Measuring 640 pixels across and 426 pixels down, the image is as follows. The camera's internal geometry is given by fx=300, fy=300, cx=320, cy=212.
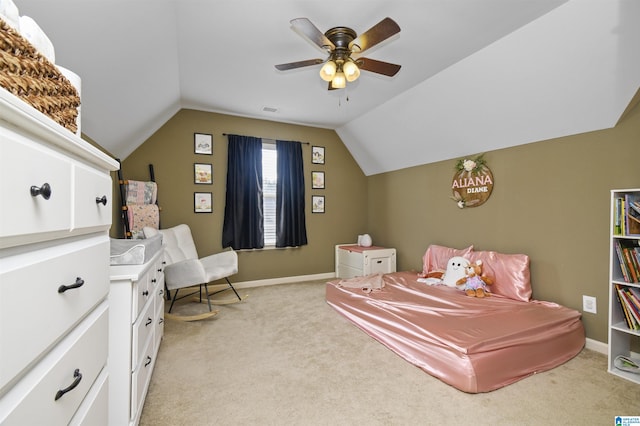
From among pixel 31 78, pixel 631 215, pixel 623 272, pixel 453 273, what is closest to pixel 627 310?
pixel 623 272

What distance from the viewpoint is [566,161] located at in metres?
2.61

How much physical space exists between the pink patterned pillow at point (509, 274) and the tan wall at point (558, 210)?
153 mm

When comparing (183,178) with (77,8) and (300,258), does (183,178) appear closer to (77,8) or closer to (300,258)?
(300,258)

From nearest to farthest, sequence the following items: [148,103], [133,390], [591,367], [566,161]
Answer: [133,390]
[591,367]
[566,161]
[148,103]

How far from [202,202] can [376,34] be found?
3.16 metres

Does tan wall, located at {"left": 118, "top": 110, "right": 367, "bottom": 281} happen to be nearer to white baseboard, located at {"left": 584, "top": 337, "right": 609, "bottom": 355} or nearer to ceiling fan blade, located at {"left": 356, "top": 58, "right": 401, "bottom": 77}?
ceiling fan blade, located at {"left": 356, "top": 58, "right": 401, "bottom": 77}

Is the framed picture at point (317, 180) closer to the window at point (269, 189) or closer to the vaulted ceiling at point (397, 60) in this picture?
the window at point (269, 189)

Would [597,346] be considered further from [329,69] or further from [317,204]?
[317,204]

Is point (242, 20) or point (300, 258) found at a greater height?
point (242, 20)

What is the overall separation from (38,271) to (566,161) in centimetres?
342

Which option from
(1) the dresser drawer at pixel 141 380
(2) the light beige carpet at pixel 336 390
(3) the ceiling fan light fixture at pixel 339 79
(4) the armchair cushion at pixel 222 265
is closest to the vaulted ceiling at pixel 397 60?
(3) the ceiling fan light fixture at pixel 339 79

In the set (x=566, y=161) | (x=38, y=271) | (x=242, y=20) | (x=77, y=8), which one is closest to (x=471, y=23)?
(x=566, y=161)

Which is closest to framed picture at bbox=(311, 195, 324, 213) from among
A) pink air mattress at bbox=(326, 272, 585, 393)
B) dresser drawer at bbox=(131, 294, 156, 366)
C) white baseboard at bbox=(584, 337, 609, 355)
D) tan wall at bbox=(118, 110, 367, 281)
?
tan wall at bbox=(118, 110, 367, 281)

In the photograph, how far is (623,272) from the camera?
204 cm
